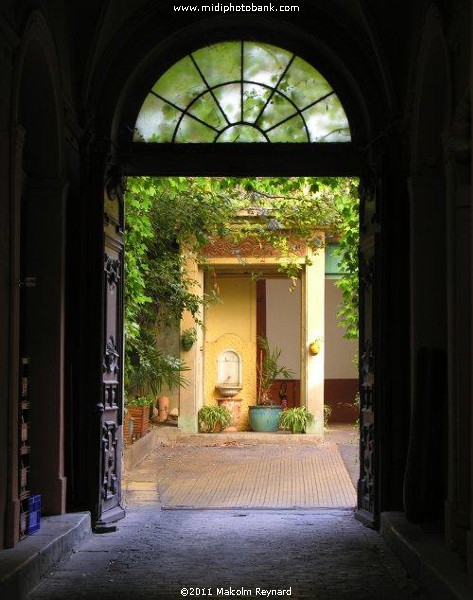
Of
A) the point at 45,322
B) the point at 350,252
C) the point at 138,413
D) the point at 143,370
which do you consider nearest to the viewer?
the point at 45,322

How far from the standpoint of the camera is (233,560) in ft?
20.1

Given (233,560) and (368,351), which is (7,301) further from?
(368,351)

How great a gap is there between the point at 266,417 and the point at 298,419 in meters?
0.93

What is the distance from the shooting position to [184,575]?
18.6 feet

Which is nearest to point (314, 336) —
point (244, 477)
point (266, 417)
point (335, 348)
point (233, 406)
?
point (266, 417)

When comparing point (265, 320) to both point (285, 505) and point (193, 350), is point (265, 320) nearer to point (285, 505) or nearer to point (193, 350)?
point (193, 350)

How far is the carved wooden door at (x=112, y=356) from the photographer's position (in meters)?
7.57

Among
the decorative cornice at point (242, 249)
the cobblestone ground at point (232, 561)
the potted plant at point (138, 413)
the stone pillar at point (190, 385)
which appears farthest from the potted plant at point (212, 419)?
the cobblestone ground at point (232, 561)

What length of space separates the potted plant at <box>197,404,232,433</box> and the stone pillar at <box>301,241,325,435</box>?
1.57m

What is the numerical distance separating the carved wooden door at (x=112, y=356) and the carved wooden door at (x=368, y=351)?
7.11ft

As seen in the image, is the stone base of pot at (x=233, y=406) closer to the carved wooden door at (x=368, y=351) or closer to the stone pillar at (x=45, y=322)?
the carved wooden door at (x=368, y=351)

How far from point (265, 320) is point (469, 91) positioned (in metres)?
16.4

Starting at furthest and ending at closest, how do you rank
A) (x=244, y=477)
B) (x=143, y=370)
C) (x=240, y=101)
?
(x=143, y=370), (x=244, y=477), (x=240, y=101)

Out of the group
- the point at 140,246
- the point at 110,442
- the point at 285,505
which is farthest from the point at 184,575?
the point at 140,246
